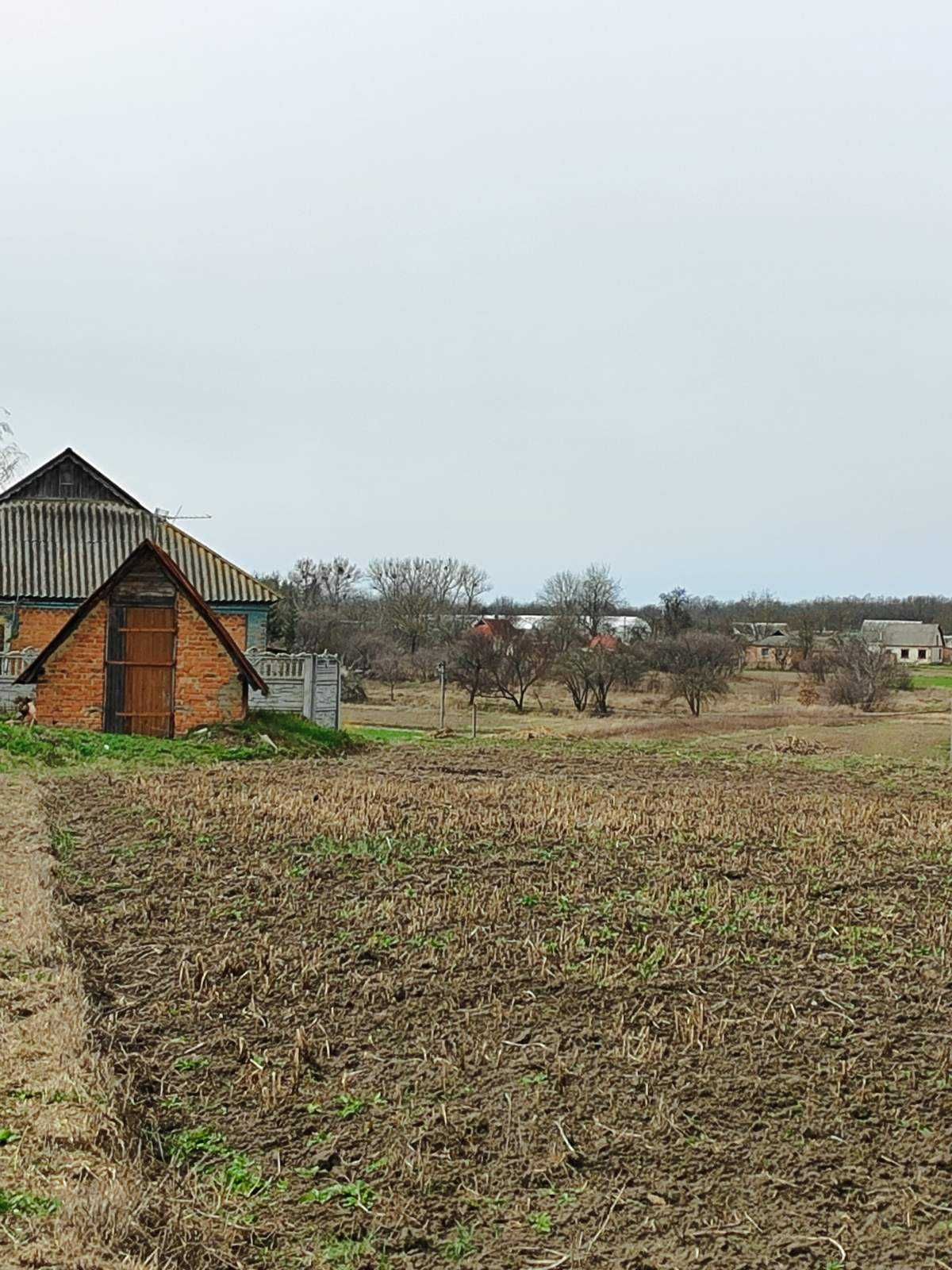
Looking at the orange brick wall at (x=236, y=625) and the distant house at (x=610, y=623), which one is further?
the distant house at (x=610, y=623)

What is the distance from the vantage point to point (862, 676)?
165ft

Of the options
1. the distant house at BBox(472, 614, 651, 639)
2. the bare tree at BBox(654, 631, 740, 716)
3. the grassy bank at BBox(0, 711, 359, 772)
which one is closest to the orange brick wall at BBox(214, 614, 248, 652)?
the grassy bank at BBox(0, 711, 359, 772)

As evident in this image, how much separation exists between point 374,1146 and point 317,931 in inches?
132

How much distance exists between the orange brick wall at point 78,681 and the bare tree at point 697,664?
29.8 metres

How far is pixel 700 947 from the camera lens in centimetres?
811

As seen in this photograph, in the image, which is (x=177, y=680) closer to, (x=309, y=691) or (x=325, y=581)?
(x=309, y=691)

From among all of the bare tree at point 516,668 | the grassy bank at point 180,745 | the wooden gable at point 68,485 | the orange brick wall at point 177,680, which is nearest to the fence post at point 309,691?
the grassy bank at point 180,745

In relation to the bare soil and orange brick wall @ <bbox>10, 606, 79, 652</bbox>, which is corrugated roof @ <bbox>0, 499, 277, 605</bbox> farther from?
the bare soil

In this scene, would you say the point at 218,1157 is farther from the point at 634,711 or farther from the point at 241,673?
the point at 634,711

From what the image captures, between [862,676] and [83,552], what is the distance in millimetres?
30104

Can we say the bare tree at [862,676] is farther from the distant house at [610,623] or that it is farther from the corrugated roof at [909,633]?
the corrugated roof at [909,633]

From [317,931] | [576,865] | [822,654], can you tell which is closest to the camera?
[317,931]

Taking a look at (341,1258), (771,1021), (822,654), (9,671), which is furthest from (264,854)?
(822,654)

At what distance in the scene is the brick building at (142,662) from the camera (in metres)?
22.8
